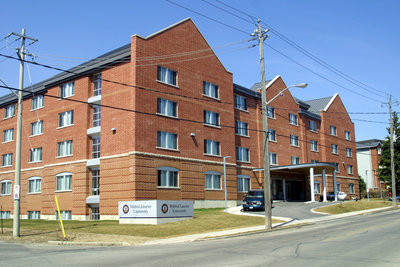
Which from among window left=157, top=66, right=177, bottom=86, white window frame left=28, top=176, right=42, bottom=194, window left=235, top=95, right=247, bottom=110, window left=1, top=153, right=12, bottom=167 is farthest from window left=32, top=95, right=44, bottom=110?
window left=235, top=95, right=247, bottom=110

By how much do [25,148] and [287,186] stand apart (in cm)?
3096

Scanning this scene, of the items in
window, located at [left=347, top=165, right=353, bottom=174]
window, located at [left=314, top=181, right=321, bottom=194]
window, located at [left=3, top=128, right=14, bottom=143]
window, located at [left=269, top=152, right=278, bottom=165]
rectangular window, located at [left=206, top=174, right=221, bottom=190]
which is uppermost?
window, located at [left=3, top=128, right=14, bottom=143]

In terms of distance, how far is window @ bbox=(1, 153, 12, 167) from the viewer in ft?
147

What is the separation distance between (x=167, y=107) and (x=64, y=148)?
422 inches

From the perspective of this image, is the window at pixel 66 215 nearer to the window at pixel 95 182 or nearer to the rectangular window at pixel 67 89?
the window at pixel 95 182

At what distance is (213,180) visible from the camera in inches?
1465

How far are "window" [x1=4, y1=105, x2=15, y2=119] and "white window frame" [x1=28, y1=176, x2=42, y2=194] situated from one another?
30.1 feet

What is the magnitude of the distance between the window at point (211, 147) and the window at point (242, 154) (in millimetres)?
4375

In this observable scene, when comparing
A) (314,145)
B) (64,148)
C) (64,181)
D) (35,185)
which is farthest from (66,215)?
(314,145)

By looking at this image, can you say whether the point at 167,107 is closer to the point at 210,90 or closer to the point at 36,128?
the point at 210,90

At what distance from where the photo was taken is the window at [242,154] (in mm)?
42197

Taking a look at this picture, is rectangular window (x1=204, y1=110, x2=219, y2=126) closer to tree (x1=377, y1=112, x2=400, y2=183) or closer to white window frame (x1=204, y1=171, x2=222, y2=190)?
white window frame (x1=204, y1=171, x2=222, y2=190)

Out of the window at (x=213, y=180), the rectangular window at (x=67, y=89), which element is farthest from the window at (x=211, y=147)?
the rectangular window at (x=67, y=89)

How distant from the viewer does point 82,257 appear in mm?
12945
